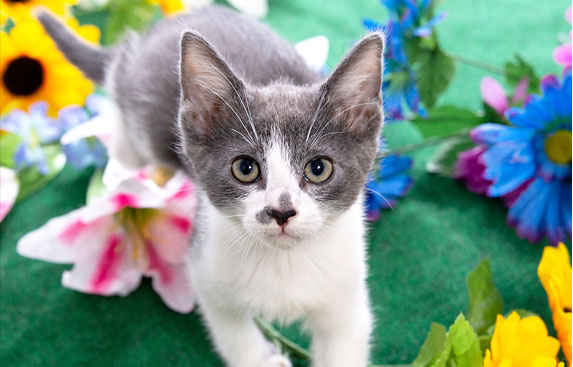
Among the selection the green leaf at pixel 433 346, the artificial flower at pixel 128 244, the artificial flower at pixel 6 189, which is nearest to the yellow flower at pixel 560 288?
the green leaf at pixel 433 346

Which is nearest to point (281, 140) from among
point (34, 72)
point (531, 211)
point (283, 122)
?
point (283, 122)

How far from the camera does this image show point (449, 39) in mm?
2016

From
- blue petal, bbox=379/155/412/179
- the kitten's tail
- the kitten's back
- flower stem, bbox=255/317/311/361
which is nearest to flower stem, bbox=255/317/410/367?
flower stem, bbox=255/317/311/361

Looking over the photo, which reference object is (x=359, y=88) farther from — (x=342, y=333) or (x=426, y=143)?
(x=426, y=143)

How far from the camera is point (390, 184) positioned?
1.45m

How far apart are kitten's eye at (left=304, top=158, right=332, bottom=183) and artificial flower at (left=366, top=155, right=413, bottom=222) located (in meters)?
0.57

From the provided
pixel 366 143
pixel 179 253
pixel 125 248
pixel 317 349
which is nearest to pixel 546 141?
pixel 366 143

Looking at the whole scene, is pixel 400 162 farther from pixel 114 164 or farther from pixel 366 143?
pixel 114 164

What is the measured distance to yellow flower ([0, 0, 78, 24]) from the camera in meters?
1.50

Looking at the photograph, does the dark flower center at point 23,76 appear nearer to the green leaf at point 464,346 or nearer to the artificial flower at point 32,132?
the artificial flower at point 32,132

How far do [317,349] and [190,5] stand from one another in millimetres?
1344

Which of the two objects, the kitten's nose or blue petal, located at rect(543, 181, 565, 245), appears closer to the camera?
the kitten's nose

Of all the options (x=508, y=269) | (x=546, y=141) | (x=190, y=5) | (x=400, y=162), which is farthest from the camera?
(x=190, y=5)

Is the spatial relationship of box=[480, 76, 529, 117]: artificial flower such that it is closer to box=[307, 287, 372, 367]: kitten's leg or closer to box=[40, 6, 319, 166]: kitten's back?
box=[40, 6, 319, 166]: kitten's back
